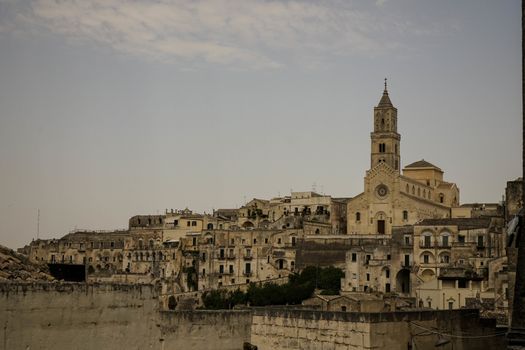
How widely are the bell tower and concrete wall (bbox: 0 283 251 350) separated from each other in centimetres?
7910

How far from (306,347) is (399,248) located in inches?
2074

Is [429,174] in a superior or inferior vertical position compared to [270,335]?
superior

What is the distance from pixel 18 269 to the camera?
16891 millimetres

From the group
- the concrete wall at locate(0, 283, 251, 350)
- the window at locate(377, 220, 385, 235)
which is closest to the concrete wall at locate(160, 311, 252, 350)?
the concrete wall at locate(0, 283, 251, 350)

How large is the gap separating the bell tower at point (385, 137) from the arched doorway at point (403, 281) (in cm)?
2538

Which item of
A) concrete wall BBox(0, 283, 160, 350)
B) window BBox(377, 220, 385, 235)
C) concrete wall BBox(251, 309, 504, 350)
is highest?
window BBox(377, 220, 385, 235)

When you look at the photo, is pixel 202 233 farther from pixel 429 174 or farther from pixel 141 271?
pixel 429 174

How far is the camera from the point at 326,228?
303 feet

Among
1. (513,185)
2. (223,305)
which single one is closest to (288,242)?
(223,305)

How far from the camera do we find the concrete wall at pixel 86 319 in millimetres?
15828

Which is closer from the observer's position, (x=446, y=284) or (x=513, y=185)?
(x=513, y=185)

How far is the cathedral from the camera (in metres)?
87.8

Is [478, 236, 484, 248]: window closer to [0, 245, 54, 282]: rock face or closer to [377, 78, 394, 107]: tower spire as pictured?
[377, 78, 394, 107]: tower spire

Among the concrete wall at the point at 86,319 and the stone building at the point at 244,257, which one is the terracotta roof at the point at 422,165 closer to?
the stone building at the point at 244,257
